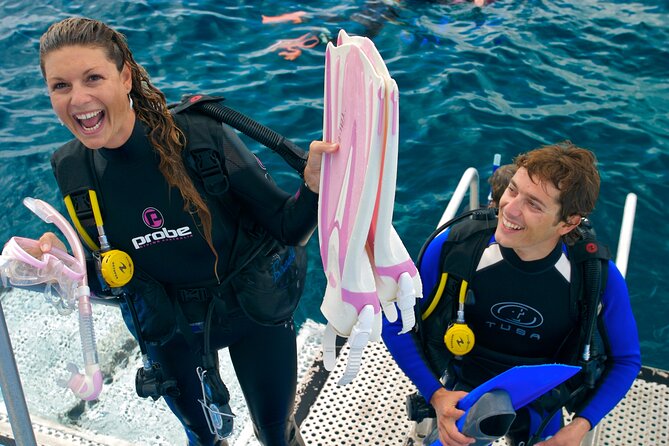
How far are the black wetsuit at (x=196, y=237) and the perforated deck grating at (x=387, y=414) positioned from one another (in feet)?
2.23

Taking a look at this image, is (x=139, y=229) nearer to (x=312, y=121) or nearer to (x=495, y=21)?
(x=312, y=121)

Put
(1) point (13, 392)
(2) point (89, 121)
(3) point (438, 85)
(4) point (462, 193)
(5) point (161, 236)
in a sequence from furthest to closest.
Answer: (3) point (438, 85) → (4) point (462, 193) → (5) point (161, 236) → (2) point (89, 121) → (1) point (13, 392)

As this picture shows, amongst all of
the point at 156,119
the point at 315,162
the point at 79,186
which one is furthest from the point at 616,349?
the point at 79,186

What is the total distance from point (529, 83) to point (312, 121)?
2.20 metres

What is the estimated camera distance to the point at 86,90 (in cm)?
203

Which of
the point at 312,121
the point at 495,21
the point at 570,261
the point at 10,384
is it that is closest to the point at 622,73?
the point at 495,21

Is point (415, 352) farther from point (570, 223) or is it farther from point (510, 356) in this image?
point (570, 223)

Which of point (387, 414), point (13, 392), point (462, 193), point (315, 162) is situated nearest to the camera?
point (13, 392)

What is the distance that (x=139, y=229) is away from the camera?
2.29 m

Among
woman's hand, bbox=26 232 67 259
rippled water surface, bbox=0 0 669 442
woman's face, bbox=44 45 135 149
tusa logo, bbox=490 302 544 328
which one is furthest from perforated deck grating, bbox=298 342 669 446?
woman's face, bbox=44 45 135 149

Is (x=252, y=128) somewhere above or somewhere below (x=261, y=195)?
above

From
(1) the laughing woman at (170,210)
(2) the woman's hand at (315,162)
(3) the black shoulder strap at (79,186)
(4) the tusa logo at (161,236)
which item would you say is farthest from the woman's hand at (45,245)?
(2) the woman's hand at (315,162)

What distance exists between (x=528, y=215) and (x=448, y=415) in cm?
72

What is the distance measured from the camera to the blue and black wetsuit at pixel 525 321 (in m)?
2.49
